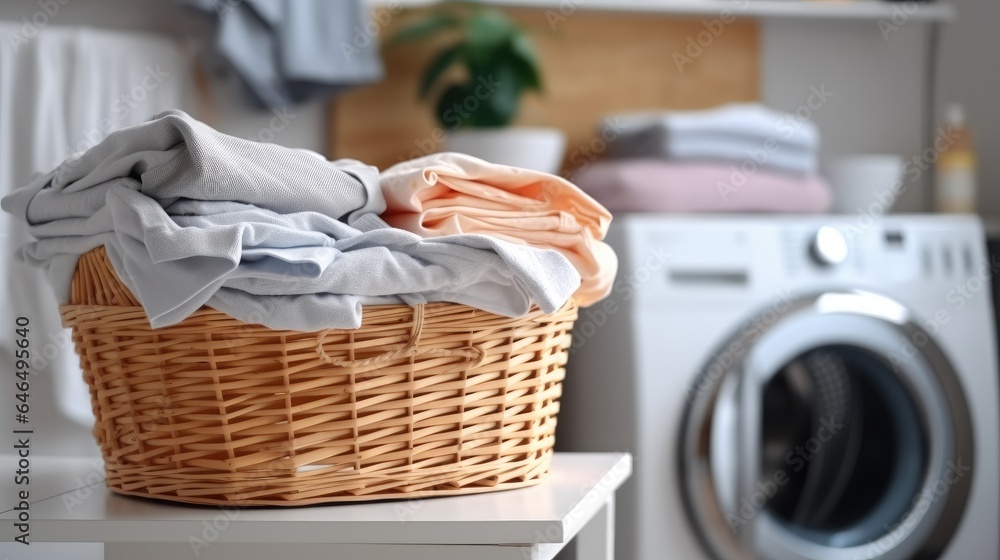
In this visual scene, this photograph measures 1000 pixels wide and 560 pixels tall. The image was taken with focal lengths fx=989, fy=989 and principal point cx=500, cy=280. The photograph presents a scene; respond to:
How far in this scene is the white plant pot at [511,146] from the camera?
1.54 meters

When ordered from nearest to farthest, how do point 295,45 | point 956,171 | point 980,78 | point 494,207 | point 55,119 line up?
point 494,207 < point 55,119 < point 295,45 < point 956,171 < point 980,78

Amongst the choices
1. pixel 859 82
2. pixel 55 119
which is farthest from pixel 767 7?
pixel 55 119

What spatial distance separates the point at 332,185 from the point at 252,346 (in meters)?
0.11

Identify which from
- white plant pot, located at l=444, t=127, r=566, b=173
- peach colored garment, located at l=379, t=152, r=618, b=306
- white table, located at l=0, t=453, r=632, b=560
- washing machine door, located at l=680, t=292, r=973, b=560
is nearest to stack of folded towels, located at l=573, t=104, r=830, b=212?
white plant pot, located at l=444, t=127, r=566, b=173

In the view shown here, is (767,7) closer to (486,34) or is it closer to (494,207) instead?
(486,34)

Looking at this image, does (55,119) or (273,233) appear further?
(55,119)

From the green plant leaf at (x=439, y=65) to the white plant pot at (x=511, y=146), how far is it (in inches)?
4.1

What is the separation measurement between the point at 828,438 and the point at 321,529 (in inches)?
48.0

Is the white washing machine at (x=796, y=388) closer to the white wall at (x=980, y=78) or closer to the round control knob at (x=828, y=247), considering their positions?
the round control knob at (x=828, y=247)

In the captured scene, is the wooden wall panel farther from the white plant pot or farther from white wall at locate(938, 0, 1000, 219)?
white wall at locate(938, 0, 1000, 219)

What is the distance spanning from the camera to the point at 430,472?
0.60 meters

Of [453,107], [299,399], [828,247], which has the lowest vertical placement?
[828,247]

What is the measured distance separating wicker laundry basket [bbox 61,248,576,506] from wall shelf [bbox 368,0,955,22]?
1.21 metres

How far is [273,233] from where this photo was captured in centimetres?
54
